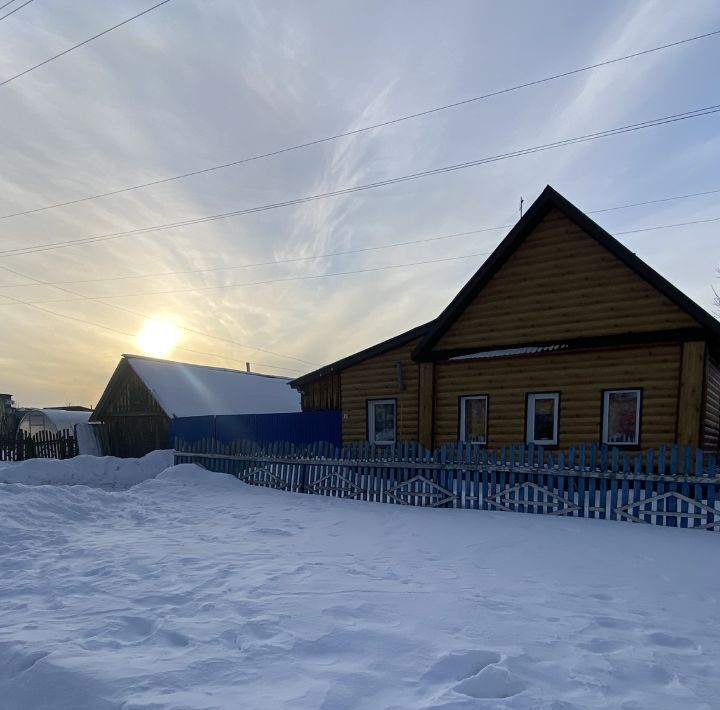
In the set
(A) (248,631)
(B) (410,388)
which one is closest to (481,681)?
(A) (248,631)

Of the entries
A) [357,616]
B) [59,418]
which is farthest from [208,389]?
[357,616]

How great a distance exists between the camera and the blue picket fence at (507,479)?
7293 mm

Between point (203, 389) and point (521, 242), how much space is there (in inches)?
749

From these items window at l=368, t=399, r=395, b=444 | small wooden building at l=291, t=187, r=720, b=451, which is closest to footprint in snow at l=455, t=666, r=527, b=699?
small wooden building at l=291, t=187, r=720, b=451

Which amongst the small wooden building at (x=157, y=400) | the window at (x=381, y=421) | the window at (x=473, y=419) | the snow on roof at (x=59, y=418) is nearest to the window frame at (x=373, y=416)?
the window at (x=381, y=421)

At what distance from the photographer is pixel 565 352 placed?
1172 cm

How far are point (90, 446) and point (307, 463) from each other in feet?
51.0

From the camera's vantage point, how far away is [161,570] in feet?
16.4

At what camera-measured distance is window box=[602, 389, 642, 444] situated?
1100 centimetres

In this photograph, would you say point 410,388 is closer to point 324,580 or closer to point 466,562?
point 466,562

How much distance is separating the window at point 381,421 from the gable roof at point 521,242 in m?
2.63

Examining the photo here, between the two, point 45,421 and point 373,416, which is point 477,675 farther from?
point 45,421

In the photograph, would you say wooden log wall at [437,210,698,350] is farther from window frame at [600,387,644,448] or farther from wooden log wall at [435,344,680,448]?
window frame at [600,387,644,448]

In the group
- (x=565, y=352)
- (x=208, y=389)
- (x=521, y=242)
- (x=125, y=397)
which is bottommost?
(x=125, y=397)
